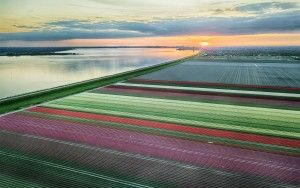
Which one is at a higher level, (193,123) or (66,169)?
(193,123)

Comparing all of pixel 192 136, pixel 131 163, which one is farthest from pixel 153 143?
pixel 131 163

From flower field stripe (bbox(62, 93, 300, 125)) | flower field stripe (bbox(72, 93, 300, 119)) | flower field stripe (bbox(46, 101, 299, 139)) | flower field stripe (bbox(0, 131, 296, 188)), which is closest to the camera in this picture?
flower field stripe (bbox(0, 131, 296, 188))

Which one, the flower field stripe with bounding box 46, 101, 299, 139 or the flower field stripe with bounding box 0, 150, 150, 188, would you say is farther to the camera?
the flower field stripe with bounding box 46, 101, 299, 139

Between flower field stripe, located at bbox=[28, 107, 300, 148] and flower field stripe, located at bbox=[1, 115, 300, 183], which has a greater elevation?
flower field stripe, located at bbox=[28, 107, 300, 148]

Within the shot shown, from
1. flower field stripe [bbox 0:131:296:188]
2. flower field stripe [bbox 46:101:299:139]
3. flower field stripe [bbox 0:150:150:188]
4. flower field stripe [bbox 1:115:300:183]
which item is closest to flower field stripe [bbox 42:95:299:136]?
flower field stripe [bbox 46:101:299:139]

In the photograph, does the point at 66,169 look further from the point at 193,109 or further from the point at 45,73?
the point at 45,73

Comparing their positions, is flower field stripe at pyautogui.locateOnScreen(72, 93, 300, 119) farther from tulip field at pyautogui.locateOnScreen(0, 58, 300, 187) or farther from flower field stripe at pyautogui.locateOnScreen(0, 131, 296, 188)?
flower field stripe at pyautogui.locateOnScreen(0, 131, 296, 188)

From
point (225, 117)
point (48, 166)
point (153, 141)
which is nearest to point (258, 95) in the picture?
point (225, 117)

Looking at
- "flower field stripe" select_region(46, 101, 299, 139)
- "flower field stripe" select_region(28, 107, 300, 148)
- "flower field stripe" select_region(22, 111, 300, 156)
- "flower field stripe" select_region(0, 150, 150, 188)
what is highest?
"flower field stripe" select_region(46, 101, 299, 139)
